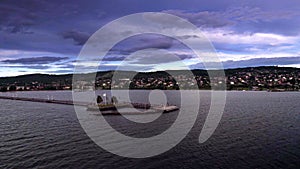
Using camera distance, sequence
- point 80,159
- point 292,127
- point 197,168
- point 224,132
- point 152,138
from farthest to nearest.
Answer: point 292,127 < point 224,132 < point 152,138 < point 80,159 < point 197,168

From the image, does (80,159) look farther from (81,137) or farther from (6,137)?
(6,137)

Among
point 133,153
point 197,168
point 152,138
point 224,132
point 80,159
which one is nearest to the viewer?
point 197,168

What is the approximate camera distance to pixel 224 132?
52.8 meters

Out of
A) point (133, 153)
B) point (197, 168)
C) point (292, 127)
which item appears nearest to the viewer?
point (197, 168)

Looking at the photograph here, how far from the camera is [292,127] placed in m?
57.5

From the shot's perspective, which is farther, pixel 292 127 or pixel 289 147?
pixel 292 127

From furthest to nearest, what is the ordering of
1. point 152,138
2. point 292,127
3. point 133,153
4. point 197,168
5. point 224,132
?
1. point 292,127
2. point 224,132
3. point 152,138
4. point 133,153
5. point 197,168

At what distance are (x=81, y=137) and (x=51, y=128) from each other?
42.2ft

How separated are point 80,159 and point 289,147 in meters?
29.9

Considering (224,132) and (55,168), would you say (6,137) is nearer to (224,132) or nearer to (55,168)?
(55,168)

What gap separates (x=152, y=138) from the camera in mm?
48844

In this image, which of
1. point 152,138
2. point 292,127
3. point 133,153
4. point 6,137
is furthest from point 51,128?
point 292,127

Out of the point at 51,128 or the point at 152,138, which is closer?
the point at 152,138

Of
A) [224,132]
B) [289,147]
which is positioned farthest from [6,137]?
[289,147]
